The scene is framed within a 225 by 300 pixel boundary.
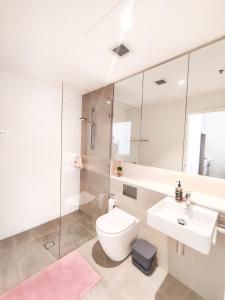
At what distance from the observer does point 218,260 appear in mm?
1358

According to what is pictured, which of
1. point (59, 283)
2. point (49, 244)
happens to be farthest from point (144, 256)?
point (49, 244)

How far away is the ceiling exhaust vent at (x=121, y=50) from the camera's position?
60.9 inches

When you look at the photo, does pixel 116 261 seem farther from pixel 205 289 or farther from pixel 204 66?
pixel 204 66

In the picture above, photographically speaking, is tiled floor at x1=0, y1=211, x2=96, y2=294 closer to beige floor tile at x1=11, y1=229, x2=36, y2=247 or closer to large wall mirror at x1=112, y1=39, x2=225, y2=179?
beige floor tile at x1=11, y1=229, x2=36, y2=247

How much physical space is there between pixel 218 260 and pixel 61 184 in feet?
7.84

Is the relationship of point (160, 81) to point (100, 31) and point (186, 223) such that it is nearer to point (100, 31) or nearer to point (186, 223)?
point (100, 31)

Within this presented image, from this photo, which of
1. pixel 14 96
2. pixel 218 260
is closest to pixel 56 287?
pixel 218 260

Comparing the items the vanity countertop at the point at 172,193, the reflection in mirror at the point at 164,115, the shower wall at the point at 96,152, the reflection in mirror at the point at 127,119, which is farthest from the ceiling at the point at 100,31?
the vanity countertop at the point at 172,193

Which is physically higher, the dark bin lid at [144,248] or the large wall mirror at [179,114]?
the large wall mirror at [179,114]

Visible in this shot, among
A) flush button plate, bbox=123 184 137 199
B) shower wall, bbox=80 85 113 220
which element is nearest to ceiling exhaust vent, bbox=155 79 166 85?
shower wall, bbox=80 85 113 220

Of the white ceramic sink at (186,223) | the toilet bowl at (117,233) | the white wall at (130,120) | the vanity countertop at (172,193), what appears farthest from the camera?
the white wall at (130,120)

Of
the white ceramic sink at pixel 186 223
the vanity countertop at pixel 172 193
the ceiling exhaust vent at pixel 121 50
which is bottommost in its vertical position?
the white ceramic sink at pixel 186 223

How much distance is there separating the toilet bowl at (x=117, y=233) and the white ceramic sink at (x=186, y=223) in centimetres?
47

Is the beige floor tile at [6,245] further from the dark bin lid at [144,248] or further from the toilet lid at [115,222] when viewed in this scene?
the dark bin lid at [144,248]
